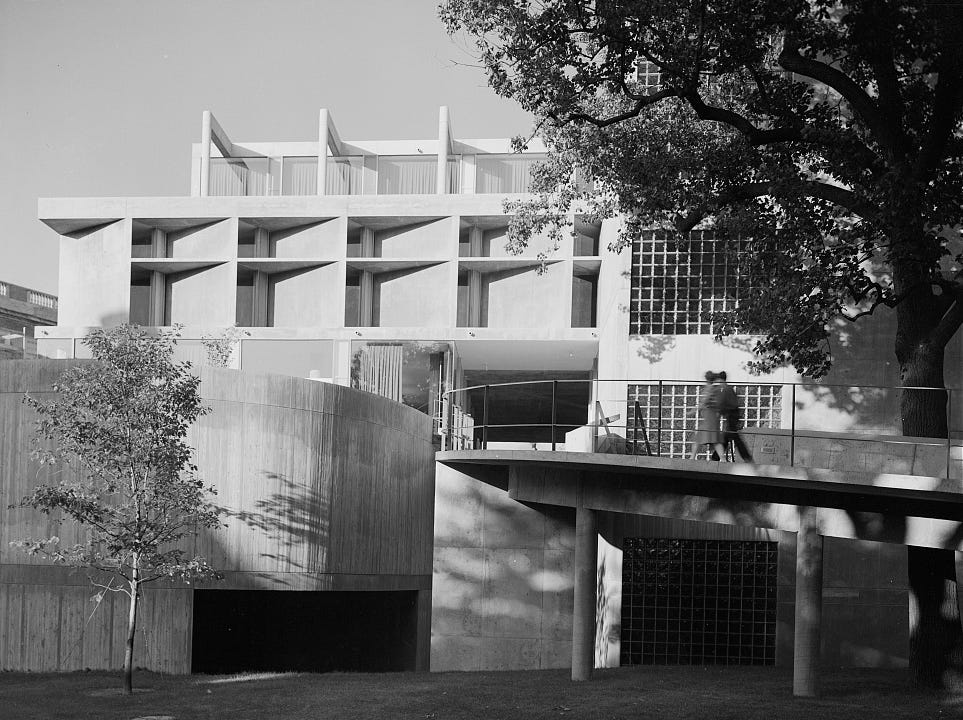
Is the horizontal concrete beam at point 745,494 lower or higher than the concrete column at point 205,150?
lower

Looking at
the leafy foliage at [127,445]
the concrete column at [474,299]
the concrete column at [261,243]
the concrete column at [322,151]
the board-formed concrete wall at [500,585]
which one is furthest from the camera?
the concrete column at [322,151]

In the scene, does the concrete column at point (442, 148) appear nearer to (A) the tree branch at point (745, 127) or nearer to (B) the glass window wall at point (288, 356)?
(B) the glass window wall at point (288, 356)

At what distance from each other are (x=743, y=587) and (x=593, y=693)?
559 cm

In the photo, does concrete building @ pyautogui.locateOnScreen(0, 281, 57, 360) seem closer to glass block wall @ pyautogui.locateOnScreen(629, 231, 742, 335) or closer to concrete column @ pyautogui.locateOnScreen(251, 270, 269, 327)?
concrete column @ pyautogui.locateOnScreen(251, 270, 269, 327)

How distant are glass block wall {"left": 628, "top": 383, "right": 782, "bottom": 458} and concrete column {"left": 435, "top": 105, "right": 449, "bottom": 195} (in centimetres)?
1884

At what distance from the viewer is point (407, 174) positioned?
136ft

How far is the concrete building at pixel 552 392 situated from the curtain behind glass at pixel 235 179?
0.09 meters

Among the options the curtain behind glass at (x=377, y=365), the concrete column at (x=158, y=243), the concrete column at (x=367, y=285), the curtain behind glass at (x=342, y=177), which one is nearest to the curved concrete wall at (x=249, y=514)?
the curtain behind glass at (x=377, y=365)

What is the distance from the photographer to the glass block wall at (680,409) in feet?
68.8

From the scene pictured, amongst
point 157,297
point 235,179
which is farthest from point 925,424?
point 235,179

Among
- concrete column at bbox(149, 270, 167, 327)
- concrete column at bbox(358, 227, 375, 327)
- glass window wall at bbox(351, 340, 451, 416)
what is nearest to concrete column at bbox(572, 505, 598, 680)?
glass window wall at bbox(351, 340, 451, 416)

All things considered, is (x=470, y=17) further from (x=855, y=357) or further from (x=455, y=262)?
(x=455, y=262)

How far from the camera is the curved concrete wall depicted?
2061 centimetres

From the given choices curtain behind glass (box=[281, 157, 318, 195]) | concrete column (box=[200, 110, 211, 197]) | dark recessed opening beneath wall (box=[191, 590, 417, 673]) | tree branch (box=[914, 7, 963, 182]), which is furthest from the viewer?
curtain behind glass (box=[281, 157, 318, 195])
